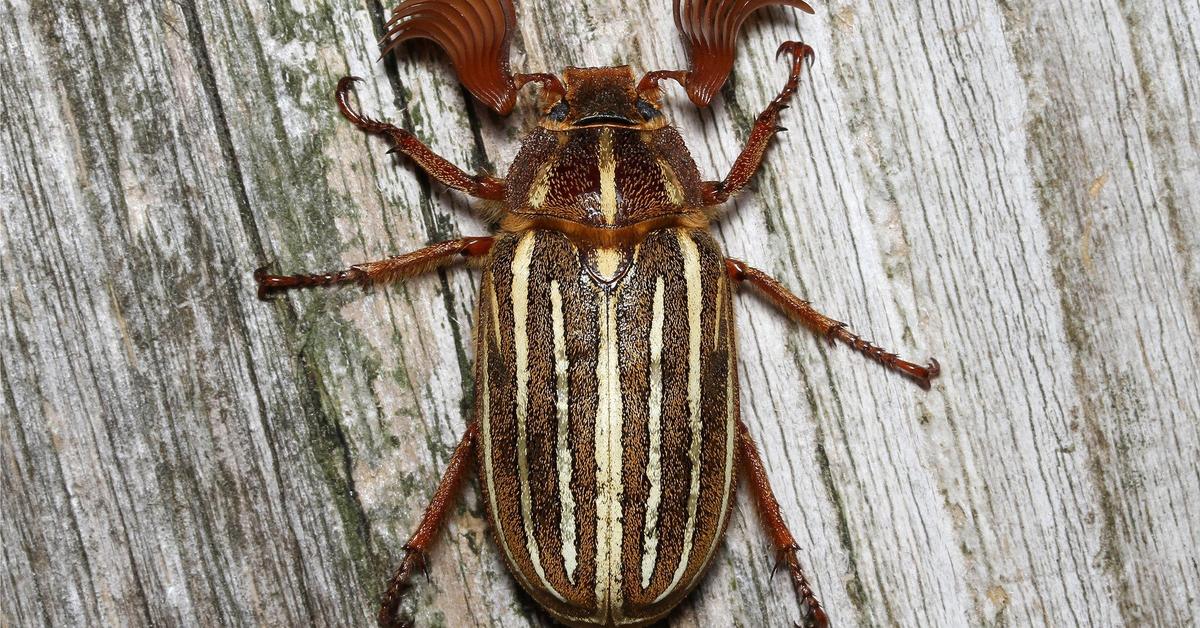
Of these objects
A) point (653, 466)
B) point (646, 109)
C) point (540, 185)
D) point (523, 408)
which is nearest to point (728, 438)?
point (653, 466)

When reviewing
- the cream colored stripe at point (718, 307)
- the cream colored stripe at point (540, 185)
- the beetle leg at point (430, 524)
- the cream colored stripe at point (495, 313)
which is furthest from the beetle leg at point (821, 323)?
the beetle leg at point (430, 524)

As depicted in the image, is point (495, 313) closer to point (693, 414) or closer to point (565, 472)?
point (565, 472)

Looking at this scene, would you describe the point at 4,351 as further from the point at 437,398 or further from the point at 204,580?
the point at 437,398

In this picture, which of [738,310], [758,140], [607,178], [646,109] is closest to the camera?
[607,178]

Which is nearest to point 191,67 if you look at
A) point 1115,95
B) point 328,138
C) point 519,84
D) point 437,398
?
point 328,138

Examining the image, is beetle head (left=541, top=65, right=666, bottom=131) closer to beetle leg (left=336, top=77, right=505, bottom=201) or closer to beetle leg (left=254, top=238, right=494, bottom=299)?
beetle leg (left=336, top=77, right=505, bottom=201)

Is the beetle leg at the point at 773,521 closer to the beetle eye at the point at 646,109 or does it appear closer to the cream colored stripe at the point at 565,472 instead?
the cream colored stripe at the point at 565,472
